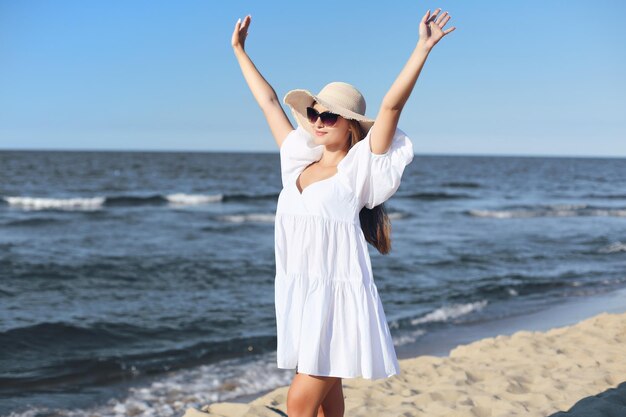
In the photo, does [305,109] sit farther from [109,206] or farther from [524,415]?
[109,206]

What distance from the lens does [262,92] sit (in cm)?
340

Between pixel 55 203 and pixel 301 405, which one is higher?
pixel 301 405

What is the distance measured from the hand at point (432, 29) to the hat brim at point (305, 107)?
0.44 m

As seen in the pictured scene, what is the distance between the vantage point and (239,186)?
4156 cm

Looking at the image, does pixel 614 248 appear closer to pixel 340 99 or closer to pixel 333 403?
pixel 333 403

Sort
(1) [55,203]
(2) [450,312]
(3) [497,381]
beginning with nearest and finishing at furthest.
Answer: (3) [497,381], (2) [450,312], (1) [55,203]

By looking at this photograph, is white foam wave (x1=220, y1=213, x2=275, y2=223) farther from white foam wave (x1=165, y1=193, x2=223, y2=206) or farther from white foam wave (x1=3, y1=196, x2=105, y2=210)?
white foam wave (x1=3, y1=196, x2=105, y2=210)

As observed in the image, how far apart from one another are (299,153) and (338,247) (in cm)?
52

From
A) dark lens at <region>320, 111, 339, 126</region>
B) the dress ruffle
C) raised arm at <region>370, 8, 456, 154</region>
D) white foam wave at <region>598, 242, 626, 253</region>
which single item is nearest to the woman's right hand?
dark lens at <region>320, 111, 339, 126</region>

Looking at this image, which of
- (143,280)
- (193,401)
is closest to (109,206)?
(143,280)

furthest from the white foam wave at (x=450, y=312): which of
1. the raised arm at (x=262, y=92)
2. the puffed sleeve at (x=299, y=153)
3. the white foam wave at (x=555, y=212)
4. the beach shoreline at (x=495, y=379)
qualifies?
the white foam wave at (x=555, y=212)

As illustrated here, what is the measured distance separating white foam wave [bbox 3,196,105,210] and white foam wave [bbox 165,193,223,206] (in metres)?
3.12

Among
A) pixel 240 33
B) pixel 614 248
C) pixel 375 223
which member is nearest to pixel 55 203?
pixel 614 248

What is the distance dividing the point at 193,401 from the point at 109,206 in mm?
22722
